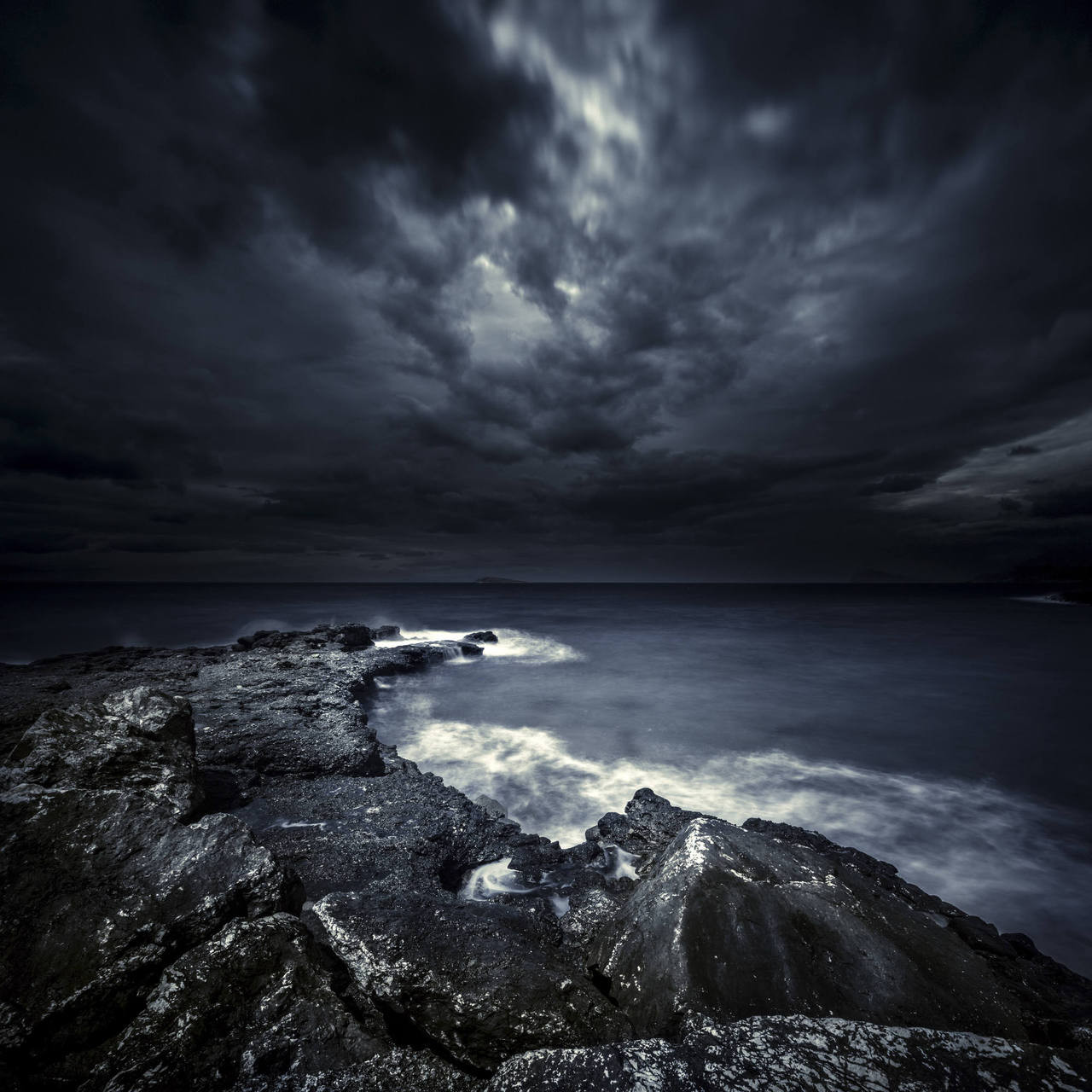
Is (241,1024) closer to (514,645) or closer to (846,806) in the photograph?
(846,806)

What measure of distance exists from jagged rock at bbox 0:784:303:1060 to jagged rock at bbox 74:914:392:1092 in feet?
0.85

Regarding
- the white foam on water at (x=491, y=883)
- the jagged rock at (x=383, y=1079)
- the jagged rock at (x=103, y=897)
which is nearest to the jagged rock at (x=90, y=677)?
the jagged rock at (x=103, y=897)

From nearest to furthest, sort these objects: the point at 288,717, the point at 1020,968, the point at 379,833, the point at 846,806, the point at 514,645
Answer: the point at 1020,968
the point at 379,833
the point at 288,717
the point at 846,806
the point at 514,645

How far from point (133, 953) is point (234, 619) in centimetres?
4585

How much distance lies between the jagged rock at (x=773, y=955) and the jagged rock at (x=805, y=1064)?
90 cm

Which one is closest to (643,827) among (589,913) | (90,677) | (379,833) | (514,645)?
(589,913)

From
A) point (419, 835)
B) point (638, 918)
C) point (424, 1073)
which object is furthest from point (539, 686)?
point (424, 1073)

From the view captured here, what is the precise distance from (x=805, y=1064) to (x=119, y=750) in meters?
5.34

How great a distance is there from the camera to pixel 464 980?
8.62 feet

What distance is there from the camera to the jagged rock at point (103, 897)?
2.38 meters

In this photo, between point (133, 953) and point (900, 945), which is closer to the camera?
point (133, 953)

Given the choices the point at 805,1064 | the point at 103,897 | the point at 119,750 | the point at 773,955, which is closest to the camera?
the point at 805,1064

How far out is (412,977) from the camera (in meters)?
2.65

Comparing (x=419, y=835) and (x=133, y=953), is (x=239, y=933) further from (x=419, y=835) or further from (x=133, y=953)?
(x=419, y=835)
